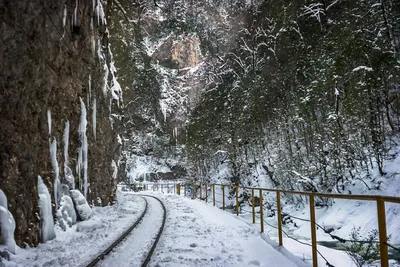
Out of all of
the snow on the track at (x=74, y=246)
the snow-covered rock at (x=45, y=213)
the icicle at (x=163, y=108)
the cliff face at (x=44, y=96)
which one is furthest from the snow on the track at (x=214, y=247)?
the icicle at (x=163, y=108)

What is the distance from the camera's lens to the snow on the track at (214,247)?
Answer: 538 cm

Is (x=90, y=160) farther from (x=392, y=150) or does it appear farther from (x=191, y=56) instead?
(x=191, y=56)

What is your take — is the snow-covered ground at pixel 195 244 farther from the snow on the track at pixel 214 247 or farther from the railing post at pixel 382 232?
the railing post at pixel 382 232

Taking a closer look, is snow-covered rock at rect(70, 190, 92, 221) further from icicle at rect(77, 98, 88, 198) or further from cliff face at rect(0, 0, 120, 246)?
icicle at rect(77, 98, 88, 198)

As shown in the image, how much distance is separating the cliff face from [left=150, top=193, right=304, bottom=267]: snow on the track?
3.02 meters

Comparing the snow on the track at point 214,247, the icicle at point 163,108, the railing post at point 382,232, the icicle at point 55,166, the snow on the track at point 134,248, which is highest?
the icicle at point 163,108

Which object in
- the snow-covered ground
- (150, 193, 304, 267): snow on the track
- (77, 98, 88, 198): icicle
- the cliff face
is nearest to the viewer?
(150, 193, 304, 267): snow on the track

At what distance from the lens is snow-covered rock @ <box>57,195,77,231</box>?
844 cm

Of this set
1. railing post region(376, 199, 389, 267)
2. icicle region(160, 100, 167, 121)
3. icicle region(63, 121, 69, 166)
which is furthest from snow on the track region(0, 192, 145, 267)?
icicle region(160, 100, 167, 121)

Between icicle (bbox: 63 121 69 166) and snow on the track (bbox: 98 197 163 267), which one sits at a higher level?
icicle (bbox: 63 121 69 166)

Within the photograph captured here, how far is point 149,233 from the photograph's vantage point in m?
8.34

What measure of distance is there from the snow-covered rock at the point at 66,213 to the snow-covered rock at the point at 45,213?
33.0 inches

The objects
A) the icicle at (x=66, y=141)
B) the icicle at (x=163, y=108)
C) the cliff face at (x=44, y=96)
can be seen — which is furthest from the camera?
the icicle at (x=163, y=108)

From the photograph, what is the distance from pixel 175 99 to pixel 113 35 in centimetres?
2295
